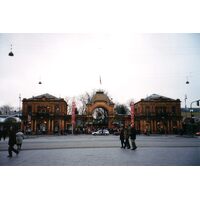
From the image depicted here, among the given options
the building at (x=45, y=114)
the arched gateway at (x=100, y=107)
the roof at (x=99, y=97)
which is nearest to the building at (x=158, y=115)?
the arched gateway at (x=100, y=107)

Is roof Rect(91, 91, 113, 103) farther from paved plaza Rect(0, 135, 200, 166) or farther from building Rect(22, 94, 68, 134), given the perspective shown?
paved plaza Rect(0, 135, 200, 166)

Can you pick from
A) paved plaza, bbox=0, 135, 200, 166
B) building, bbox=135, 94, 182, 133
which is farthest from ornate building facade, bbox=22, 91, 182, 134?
paved plaza, bbox=0, 135, 200, 166

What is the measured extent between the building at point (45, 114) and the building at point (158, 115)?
76.0 feet

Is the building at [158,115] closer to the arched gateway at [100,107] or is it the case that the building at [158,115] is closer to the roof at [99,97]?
the arched gateway at [100,107]

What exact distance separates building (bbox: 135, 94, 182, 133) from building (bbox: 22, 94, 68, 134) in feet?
76.0

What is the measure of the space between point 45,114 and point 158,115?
111 feet

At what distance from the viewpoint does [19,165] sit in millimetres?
11484

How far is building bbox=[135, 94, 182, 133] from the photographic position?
3029 inches

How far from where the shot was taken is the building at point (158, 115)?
76.9m

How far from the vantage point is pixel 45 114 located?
7675cm

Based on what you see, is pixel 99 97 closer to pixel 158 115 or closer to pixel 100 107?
pixel 100 107

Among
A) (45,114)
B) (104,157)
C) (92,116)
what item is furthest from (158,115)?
(104,157)
